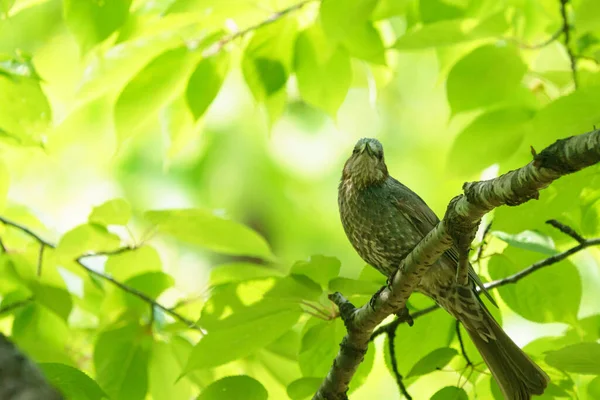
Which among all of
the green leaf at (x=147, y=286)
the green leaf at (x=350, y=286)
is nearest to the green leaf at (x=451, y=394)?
the green leaf at (x=350, y=286)

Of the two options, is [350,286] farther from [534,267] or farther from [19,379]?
[19,379]

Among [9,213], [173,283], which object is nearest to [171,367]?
[173,283]

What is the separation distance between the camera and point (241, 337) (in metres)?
2.23

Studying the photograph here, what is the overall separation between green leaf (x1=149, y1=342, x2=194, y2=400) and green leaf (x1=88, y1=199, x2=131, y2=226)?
1.59 ft

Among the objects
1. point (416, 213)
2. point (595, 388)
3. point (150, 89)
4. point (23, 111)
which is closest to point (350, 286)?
point (595, 388)

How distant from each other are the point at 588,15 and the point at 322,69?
1.04 metres

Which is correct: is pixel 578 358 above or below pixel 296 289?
above

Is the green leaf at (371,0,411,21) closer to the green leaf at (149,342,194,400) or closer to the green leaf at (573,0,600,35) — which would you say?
the green leaf at (573,0,600,35)

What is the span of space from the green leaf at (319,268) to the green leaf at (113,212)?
715 mm

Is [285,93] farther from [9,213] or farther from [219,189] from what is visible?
[219,189]

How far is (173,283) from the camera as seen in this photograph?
2.88 m

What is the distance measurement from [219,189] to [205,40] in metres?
4.39

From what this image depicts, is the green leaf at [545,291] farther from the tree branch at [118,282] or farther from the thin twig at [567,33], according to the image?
the tree branch at [118,282]

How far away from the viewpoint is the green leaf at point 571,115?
7.41 ft
